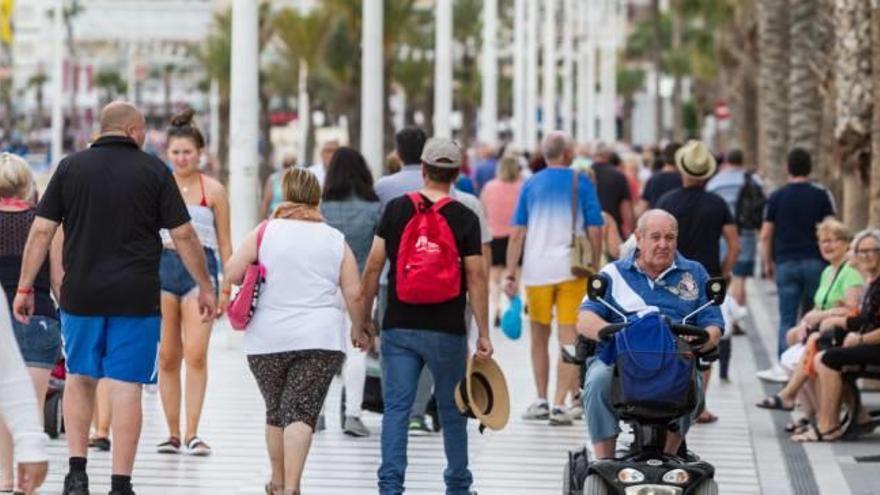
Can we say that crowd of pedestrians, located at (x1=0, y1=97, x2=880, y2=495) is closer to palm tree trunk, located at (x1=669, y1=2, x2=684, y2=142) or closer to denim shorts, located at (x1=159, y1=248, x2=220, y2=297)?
denim shorts, located at (x1=159, y1=248, x2=220, y2=297)

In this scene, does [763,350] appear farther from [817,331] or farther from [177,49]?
[177,49]

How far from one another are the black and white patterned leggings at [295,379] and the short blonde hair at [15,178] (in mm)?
1685

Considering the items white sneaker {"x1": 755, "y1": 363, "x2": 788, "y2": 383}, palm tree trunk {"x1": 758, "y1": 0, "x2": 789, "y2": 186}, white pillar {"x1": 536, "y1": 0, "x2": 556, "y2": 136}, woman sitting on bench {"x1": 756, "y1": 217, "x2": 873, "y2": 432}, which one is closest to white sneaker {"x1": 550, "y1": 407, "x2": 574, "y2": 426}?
woman sitting on bench {"x1": 756, "y1": 217, "x2": 873, "y2": 432}

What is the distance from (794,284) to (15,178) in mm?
8362

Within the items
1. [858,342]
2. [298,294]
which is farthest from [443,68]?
[298,294]

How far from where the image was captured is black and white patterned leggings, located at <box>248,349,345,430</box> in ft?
37.1

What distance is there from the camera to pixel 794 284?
62.4 feet

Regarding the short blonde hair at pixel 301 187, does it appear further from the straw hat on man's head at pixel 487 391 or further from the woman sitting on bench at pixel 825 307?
the woman sitting on bench at pixel 825 307

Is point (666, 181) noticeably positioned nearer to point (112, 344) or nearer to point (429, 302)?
point (429, 302)

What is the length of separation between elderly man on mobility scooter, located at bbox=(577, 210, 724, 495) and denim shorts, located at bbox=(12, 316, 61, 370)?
2688 millimetres

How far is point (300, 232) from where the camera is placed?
1145cm

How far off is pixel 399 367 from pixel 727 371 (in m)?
8.25

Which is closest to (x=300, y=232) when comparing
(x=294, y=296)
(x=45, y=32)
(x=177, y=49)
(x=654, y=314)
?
(x=294, y=296)

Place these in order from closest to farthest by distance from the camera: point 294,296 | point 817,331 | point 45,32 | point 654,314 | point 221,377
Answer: point 654,314, point 294,296, point 817,331, point 221,377, point 45,32
